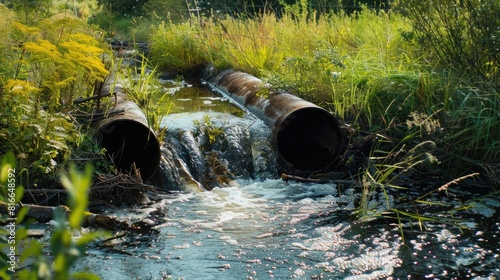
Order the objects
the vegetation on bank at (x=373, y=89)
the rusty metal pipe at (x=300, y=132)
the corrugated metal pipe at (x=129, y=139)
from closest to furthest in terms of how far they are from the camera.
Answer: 1. the vegetation on bank at (x=373, y=89)
2. the corrugated metal pipe at (x=129, y=139)
3. the rusty metal pipe at (x=300, y=132)

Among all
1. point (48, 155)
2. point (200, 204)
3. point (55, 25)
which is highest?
point (55, 25)

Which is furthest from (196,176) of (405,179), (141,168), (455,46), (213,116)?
(455,46)

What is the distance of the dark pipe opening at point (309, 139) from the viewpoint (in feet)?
24.0

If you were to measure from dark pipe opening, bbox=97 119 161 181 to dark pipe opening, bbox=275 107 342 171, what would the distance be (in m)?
1.38

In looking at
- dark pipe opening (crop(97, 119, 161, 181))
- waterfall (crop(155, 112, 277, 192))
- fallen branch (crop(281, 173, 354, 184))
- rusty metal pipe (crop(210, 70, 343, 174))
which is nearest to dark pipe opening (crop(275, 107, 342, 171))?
rusty metal pipe (crop(210, 70, 343, 174))

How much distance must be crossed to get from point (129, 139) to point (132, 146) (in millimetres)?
113

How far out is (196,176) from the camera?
7.15 metres

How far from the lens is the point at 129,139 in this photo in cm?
702

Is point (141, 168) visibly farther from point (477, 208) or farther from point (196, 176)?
point (477, 208)

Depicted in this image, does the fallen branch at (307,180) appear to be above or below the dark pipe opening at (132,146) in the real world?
below

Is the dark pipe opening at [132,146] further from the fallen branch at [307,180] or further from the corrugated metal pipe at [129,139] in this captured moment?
the fallen branch at [307,180]

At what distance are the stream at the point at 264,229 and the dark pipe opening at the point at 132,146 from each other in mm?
251

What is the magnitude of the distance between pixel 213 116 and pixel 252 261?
4027 millimetres

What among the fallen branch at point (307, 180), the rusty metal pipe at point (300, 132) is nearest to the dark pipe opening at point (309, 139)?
the rusty metal pipe at point (300, 132)
